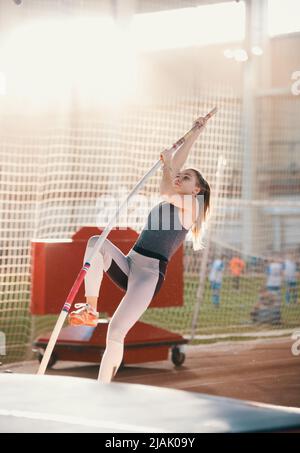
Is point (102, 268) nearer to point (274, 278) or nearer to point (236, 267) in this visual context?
point (274, 278)

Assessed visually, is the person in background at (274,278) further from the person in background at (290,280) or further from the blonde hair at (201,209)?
the blonde hair at (201,209)

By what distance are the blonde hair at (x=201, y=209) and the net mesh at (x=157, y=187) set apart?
279 cm

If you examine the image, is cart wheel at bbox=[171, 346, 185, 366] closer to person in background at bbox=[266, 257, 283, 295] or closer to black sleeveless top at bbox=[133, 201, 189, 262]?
black sleeveless top at bbox=[133, 201, 189, 262]

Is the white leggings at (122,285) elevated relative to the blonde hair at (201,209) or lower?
lower

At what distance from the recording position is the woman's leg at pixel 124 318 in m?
4.96

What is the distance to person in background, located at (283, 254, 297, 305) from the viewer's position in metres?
14.1

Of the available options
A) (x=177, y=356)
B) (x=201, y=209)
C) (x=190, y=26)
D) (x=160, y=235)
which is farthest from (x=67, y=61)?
(x=160, y=235)

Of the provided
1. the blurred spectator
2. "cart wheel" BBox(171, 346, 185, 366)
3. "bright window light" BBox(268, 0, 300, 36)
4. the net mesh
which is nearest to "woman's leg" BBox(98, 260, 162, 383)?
"cart wheel" BBox(171, 346, 185, 366)

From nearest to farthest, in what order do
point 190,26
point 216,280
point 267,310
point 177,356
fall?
point 177,356 < point 267,310 < point 216,280 < point 190,26

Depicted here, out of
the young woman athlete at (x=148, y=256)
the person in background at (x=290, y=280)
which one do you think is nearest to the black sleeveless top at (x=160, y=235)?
the young woman athlete at (x=148, y=256)

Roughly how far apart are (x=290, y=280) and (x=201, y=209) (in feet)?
29.6

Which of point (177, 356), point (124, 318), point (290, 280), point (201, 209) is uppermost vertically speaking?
point (201, 209)

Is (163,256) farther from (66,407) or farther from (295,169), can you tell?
(295,169)

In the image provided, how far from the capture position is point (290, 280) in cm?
1409
